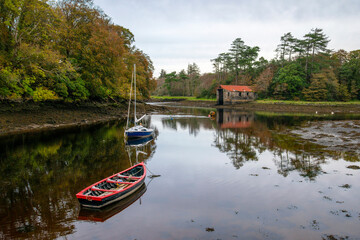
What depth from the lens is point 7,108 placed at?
98.2 feet

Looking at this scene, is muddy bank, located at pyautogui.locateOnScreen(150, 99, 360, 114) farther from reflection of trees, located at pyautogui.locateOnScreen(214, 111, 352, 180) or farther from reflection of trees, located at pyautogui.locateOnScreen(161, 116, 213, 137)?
reflection of trees, located at pyautogui.locateOnScreen(214, 111, 352, 180)

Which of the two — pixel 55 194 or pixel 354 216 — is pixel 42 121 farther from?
pixel 354 216

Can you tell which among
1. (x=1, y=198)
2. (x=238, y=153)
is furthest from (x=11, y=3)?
(x=238, y=153)

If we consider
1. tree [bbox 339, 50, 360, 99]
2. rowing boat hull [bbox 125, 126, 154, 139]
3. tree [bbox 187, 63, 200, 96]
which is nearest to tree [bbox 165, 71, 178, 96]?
tree [bbox 187, 63, 200, 96]

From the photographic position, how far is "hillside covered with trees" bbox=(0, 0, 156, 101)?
92.5 feet

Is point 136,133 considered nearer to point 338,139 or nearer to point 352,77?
point 338,139

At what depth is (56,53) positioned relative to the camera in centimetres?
3195

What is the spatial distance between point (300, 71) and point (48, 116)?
249 ft

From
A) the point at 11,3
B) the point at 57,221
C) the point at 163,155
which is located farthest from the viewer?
the point at 11,3

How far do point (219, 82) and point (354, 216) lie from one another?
9369 centimetres

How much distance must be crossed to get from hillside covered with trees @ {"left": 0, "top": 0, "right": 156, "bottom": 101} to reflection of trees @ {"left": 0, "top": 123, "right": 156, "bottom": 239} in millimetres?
9098

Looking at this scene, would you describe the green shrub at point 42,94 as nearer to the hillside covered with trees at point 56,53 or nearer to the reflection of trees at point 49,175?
the hillside covered with trees at point 56,53

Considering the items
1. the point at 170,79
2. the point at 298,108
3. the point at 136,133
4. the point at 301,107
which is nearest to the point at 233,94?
the point at 298,108

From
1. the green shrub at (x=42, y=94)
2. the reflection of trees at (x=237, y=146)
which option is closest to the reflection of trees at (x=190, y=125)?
the reflection of trees at (x=237, y=146)
